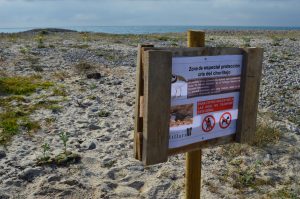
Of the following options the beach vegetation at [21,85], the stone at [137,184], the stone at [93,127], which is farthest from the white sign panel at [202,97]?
the beach vegetation at [21,85]

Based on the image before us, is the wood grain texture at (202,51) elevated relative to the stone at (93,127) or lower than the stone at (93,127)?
elevated

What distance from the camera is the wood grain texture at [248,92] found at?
518cm

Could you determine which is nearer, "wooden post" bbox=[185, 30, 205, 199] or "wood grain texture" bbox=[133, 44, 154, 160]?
"wood grain texture" bbox=[133, 44, 154, 160]

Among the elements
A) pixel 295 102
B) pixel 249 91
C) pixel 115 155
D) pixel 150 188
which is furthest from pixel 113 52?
pixel 249 91

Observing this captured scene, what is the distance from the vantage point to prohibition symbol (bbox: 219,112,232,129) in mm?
5184

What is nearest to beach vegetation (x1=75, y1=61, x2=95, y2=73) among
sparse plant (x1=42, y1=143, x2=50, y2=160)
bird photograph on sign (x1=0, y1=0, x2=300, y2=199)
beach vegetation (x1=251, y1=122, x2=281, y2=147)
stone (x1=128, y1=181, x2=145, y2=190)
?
bird photograph on sign (x1=0, y1=0, x2=300, y2=199)

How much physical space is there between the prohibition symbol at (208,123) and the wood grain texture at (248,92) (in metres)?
0.49

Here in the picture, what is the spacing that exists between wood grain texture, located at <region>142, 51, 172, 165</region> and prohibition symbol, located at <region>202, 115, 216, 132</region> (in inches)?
23.9

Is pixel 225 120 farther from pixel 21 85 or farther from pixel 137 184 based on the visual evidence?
pixel 21 85

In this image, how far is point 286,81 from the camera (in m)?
15.9

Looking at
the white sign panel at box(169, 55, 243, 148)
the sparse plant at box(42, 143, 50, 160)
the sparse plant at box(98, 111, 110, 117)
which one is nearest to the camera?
the white sign panel at box(169, 55, 243, 148)

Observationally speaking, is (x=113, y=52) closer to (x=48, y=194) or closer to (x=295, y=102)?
(x=295, y=102)

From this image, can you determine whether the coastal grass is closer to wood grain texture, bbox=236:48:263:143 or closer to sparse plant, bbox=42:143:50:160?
sparse plant, bbox=42:143:50:160

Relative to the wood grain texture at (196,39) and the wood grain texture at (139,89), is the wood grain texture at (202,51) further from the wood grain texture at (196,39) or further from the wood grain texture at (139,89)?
the wood grain texture at (196,39)
